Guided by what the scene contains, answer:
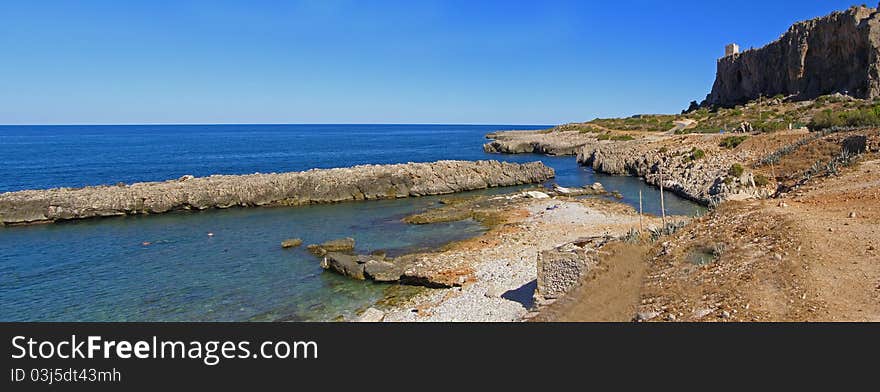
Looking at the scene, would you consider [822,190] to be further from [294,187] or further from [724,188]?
[294,187]

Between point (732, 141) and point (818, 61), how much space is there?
144 ft

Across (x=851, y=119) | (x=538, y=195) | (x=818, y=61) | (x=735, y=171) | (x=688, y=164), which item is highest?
(x=818, y=61)

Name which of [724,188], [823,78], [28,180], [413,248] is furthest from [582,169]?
[28,180]

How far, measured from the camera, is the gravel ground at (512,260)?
51.2 feet

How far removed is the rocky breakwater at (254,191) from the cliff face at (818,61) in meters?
50.5

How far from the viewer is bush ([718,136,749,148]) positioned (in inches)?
1783

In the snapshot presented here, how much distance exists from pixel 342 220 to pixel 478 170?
1828 centimetres

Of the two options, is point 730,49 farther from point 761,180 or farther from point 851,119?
point 761,180

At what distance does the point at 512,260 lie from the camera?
2055cm

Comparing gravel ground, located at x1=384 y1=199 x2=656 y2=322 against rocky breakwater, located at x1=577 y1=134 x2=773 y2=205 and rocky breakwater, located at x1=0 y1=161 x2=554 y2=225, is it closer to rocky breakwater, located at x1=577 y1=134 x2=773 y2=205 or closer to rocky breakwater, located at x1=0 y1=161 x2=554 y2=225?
rocky breakwater, located at x1=577 y1=134 x2=773 y2=205

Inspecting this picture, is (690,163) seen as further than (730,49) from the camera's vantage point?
No

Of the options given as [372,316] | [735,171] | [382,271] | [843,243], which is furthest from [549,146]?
[372,316]

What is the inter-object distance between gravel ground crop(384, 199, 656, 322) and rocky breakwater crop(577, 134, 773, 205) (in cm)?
644

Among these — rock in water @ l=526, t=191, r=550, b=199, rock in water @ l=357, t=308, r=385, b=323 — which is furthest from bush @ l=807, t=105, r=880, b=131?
rock in water @ l=357, t=308, r=385, b=323
